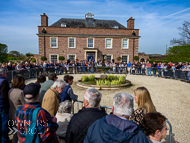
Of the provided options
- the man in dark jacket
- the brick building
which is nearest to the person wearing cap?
the man in dark jacket

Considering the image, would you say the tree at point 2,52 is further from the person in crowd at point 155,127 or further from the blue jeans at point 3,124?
the person in crowd at point 155,127

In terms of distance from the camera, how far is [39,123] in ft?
6.45

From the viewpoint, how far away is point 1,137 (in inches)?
128

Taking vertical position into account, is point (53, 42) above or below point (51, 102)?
above

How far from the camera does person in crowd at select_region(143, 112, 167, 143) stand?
1713 millimetres

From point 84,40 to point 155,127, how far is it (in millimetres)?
25260

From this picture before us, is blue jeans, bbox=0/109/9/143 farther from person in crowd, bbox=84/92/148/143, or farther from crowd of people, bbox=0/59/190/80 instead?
crowd of people, bbox=0/59/190/80

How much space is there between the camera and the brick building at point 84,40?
25.4 m

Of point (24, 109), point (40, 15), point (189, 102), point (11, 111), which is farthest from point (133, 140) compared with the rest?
point (40, 15)

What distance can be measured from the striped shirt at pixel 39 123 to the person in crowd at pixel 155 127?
4.33ft

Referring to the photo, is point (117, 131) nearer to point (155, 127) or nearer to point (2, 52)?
point (155, 127)

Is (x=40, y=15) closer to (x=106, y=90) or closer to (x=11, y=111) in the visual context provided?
(x=106, y=90)

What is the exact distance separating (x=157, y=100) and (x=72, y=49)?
67.8ft

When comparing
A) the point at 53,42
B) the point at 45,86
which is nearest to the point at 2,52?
the point at 53,42
